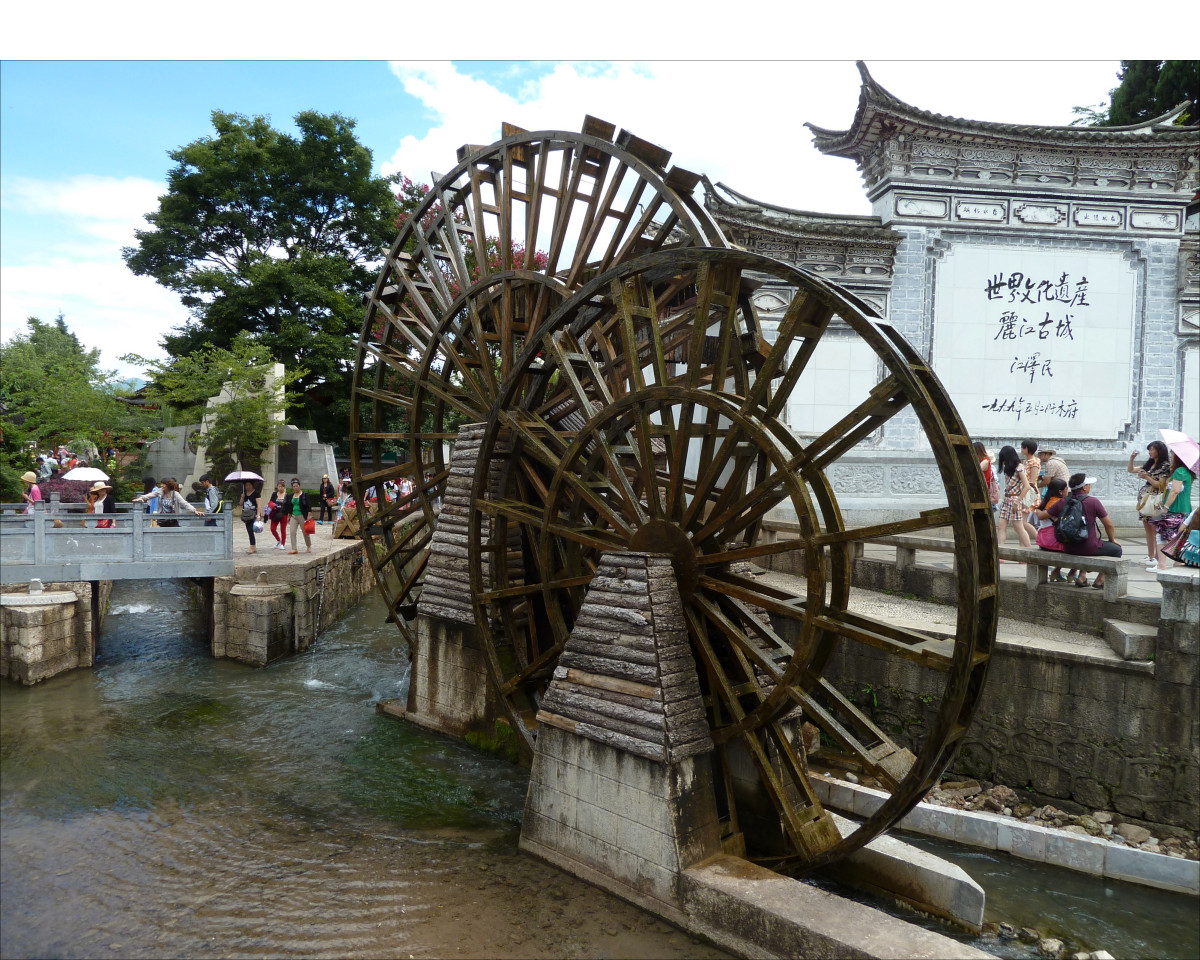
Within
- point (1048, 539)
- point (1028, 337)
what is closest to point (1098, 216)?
point (1028, 337)

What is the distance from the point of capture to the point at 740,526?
16.7 feet

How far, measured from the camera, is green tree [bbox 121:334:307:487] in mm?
16953

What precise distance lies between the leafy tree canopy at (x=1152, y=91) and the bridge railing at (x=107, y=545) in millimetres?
18698

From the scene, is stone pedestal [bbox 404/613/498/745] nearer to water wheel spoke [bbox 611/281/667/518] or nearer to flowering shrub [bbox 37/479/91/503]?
water wheel spoke [bbox 611/281/667/518]

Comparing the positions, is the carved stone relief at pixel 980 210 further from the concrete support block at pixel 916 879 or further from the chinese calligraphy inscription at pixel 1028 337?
the concrete support block at pixel 916 879

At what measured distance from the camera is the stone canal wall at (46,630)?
12.5 feet

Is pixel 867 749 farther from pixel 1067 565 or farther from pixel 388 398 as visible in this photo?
pixel 388 398

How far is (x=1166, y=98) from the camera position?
17984 millimetres

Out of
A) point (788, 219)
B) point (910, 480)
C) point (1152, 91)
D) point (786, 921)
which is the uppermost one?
point (1152, 91)

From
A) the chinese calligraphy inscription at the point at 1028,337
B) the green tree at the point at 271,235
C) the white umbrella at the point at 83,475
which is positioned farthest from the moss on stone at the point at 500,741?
the green tree at the point at 271,235

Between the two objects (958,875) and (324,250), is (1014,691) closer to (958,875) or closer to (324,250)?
(958,875)

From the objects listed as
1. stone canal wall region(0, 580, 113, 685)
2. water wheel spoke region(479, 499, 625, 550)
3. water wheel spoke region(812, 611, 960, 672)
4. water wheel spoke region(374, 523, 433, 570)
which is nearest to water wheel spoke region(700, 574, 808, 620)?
water wheel spoke region(812, 611, 960, 672)

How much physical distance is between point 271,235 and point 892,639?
68.4ft

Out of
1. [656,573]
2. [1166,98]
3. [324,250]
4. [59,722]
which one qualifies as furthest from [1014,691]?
[324,250]
